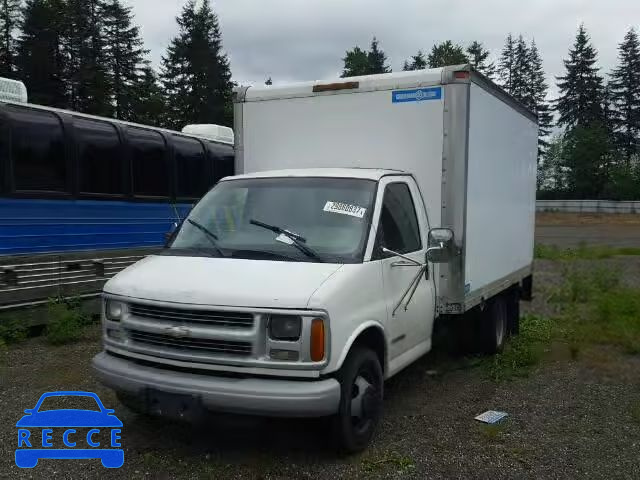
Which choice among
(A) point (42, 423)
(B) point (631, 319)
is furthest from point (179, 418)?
(B) point (631, 319)

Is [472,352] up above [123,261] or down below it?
below

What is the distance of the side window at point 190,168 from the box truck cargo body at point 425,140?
444cm

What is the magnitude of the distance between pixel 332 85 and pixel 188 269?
2.72 meters

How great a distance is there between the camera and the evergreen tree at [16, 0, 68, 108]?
144 ft

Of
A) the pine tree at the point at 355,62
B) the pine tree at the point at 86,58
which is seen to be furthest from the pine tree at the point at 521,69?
the pine tree at the point at 86,58

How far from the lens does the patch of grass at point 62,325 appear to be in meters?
7.88

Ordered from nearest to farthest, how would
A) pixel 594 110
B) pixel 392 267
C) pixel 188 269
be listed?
pixel 188 269
pixel 392 267
pixel 594 110

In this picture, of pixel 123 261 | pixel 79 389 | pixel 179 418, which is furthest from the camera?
pixel 123 261

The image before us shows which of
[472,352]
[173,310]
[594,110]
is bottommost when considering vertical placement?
[472,352]

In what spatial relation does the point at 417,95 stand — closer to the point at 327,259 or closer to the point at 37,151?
the point at 327,259

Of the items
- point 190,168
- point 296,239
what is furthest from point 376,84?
point 190,168

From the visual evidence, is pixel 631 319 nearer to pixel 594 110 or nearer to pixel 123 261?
pixel 123 261

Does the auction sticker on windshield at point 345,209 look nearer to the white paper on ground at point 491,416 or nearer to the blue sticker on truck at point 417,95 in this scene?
the blue sticker on truck at point 417,95

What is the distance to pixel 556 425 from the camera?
5320 millimetres
